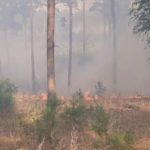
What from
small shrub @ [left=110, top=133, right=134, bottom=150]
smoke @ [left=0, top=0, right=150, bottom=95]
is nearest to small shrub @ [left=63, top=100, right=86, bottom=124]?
small shrub @ [left=110, top=133, right=134, bottom=150]

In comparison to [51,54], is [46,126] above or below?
below

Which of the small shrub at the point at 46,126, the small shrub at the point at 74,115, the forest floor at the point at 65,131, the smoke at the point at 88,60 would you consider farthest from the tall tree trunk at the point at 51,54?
the smoke at the point at 88,60

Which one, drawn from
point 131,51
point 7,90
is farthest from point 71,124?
point 131,51

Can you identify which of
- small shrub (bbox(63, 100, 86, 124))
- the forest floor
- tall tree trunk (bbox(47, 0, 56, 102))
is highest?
tall tree trunk (bbox(47, 0, 56, 102))

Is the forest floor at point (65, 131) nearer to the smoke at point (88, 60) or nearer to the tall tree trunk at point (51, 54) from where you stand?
the tall tree trunk at point (51, 54)

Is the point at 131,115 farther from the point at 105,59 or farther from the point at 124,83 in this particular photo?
the point at 105,59

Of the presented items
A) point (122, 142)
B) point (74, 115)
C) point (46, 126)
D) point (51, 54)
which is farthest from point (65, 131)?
point (51, 54)

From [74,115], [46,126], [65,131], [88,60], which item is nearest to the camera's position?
[46,126]

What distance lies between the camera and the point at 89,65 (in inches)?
2181

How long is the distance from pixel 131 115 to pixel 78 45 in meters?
Result: 56.5

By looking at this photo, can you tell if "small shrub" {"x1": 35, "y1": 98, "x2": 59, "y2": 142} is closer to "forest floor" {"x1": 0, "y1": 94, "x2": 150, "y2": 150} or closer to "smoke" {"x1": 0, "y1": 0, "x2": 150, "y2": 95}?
"forest floor" {"x1": 0, "y1": 94, "x2": 150, "y2": 150}

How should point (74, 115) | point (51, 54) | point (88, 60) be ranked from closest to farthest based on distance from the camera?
point (74, 115) < point (51, 54) < point (88, 60)

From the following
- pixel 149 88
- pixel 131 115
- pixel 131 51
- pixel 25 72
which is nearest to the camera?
pixel 131 115

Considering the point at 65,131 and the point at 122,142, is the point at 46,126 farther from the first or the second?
the point at 65,131
